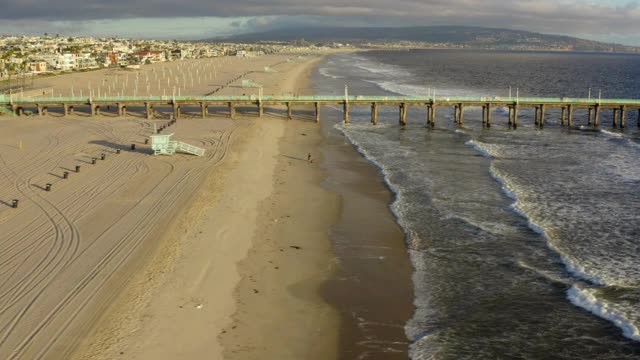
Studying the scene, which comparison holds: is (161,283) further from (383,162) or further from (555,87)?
(555,87)

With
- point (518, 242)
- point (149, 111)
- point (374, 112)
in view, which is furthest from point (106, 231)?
point (374, 112)

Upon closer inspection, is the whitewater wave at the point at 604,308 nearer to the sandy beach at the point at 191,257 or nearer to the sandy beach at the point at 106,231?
the sandy beach at the point at 191,257

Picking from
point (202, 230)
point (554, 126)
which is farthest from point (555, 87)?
point (202, 230)

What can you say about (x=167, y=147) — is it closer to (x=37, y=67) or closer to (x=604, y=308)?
(x=604, y=308)

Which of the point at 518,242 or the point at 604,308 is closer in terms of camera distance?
the point at 604,308

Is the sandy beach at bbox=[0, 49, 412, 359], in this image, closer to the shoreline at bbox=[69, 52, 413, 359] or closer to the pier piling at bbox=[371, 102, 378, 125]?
the shoreline at bbox=[69, 52, 413, 359]
